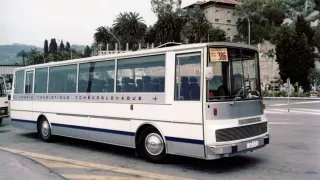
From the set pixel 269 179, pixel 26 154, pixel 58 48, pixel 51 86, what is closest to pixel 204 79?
pixel 269 179

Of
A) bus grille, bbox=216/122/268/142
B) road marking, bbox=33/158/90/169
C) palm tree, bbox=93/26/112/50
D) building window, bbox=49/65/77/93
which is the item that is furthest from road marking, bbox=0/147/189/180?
palm tree, bbox=93/26/112/50

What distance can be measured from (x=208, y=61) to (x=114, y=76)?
2.91m

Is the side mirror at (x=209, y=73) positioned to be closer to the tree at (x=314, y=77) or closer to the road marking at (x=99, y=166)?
the road marking at (x=99, y=166)

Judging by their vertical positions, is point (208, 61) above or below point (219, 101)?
above

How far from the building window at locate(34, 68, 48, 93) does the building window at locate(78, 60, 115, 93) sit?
2.06m

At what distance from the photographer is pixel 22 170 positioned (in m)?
7.66

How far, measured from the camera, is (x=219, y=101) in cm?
731

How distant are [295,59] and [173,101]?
44.3 metres

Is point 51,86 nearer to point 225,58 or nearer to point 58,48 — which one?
point 225,58

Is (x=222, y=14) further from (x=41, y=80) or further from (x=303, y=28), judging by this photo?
(x=41, y=80)

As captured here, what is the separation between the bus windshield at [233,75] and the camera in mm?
7391

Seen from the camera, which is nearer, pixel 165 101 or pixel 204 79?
pixel 204 79

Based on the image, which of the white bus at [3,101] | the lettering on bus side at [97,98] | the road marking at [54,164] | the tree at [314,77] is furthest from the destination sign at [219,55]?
the tree at [314,77]

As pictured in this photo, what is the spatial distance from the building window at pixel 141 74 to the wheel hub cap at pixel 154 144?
1014 millimetres
